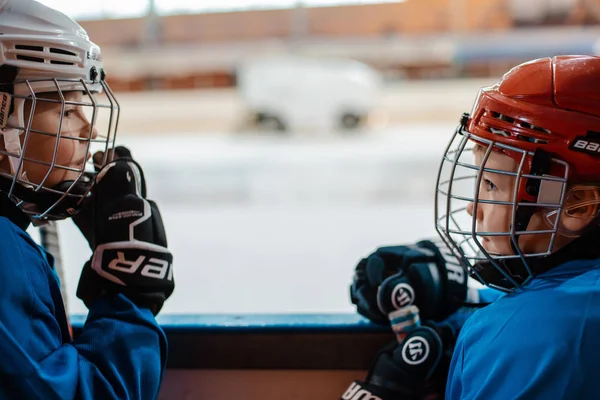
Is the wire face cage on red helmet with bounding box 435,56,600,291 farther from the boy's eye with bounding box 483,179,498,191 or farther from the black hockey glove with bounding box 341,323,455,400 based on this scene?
the black hockey glove with bounding box 341,323,455,400

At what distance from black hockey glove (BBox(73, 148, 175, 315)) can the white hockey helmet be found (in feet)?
0.13

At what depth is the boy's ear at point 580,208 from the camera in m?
0.71

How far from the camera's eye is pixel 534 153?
0.71 meters

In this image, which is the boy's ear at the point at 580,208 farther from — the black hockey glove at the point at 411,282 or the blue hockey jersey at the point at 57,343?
the blue hockey jersey at the point at 57,343

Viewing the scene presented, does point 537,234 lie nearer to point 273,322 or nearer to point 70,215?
point 273,322

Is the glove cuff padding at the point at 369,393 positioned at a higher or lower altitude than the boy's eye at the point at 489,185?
lower

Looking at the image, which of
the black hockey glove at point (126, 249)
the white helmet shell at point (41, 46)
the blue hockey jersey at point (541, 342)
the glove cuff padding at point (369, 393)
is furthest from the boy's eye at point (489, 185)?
the white helmet shell at point (41, 46)

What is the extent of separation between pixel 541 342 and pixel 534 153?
9.0 inches

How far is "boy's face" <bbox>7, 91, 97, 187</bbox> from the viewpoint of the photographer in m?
0.84

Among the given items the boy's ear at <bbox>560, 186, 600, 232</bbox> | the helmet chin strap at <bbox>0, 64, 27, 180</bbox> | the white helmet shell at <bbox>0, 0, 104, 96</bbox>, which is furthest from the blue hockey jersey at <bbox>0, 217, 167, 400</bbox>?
the boy's ear at <bbox>560, 186, 600, 232</bbox>

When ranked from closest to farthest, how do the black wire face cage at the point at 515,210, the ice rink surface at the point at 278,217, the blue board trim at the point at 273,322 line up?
1. the black wire face cage at the point at 515,210
2. the blue board trim at the point at 273,322
3. the ice rink surface at the point at 278,217

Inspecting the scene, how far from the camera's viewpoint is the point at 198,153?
23.4ft

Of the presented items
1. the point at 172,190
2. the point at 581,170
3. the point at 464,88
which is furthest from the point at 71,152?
the point at 464,88

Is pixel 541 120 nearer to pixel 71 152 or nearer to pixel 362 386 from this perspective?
pixel 362 386
